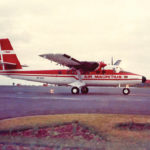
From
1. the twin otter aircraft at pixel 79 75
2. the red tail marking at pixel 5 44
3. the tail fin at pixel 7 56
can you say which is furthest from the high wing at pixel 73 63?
the red tail marking at pixel 5 44

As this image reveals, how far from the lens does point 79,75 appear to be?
1182 inches

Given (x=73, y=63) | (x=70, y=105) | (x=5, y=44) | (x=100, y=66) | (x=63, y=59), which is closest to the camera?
(x=70, y=105)

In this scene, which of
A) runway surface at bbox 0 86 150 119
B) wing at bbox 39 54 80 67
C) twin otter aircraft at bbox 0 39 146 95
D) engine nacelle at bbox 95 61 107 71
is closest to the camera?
runway surface at bbox 0 86 150 119

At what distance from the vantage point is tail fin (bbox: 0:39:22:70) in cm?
3253

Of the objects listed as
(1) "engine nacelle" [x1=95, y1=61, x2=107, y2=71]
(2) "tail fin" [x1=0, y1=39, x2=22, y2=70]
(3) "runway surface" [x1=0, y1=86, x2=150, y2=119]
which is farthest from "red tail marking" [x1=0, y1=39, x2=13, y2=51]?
(1) "engine nacelle" [x1=95, y1=61, x2=107, y2=71]

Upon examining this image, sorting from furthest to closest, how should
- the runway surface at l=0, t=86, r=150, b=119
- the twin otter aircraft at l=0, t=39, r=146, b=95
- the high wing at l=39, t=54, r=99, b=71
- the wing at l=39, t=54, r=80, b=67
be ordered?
the twin otter aircraft at l=0, t=39, r=146, b=95 < the high wing at l=39, t=54, r=99, b=71 < the wing at l=39, t=54, r=80, b=67 < the runway surface at l=0, t=86, r=150, b=119

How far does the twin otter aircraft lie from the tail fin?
13cm

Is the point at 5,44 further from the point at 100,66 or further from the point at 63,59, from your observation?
the point at 100,66

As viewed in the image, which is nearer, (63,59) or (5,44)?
(63,59)

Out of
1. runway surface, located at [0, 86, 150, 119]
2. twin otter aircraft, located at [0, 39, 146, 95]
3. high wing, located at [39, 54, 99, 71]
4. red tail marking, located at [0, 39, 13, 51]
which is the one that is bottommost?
runway surface, located at [0, 86, 150, 119]

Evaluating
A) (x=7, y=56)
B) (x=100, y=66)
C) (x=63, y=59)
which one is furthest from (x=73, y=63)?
(x=7, y=56)

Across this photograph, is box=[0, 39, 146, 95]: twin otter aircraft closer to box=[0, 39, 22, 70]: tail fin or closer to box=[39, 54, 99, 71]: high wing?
box=[39, 54, 99, 71]: high wing

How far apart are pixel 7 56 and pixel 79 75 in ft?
36.3

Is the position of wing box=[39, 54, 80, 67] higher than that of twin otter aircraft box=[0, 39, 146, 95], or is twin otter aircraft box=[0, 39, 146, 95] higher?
wing box=[39, 54, 80, 67]
